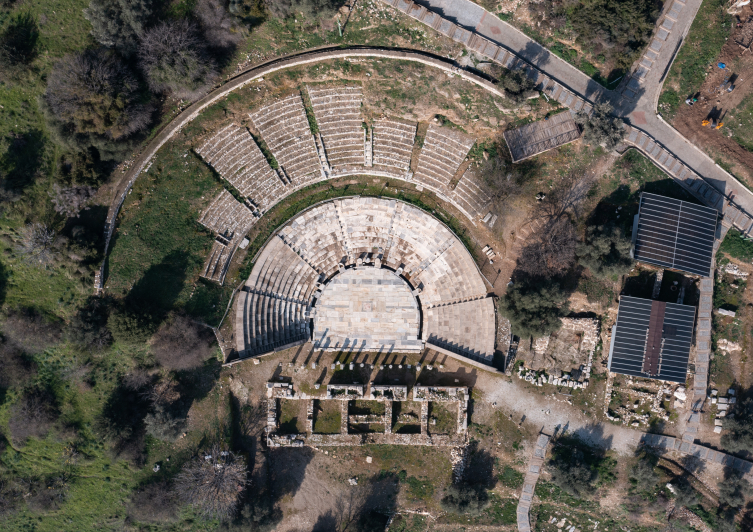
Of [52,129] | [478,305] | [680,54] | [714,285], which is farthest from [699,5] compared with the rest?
[52,129]

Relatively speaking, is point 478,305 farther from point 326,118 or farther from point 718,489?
point 718,489

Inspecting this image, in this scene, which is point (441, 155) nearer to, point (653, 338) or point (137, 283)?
point (653, 338)

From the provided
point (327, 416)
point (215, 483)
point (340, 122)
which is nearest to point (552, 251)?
point (340, 122)

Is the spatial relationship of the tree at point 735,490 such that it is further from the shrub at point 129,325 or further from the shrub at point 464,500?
the shrub at point 129,325

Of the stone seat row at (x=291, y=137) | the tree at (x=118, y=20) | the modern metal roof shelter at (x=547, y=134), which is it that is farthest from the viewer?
the stone seat row at (x=291, y=137)

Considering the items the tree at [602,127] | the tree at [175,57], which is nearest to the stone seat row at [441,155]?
the tree at [602,127]

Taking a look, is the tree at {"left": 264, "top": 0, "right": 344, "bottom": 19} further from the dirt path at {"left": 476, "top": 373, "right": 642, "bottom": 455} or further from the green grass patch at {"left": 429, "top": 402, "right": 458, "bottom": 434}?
the green grass patch at {"left": 429, "top": 402, "right": 458, "bottom": 434}
